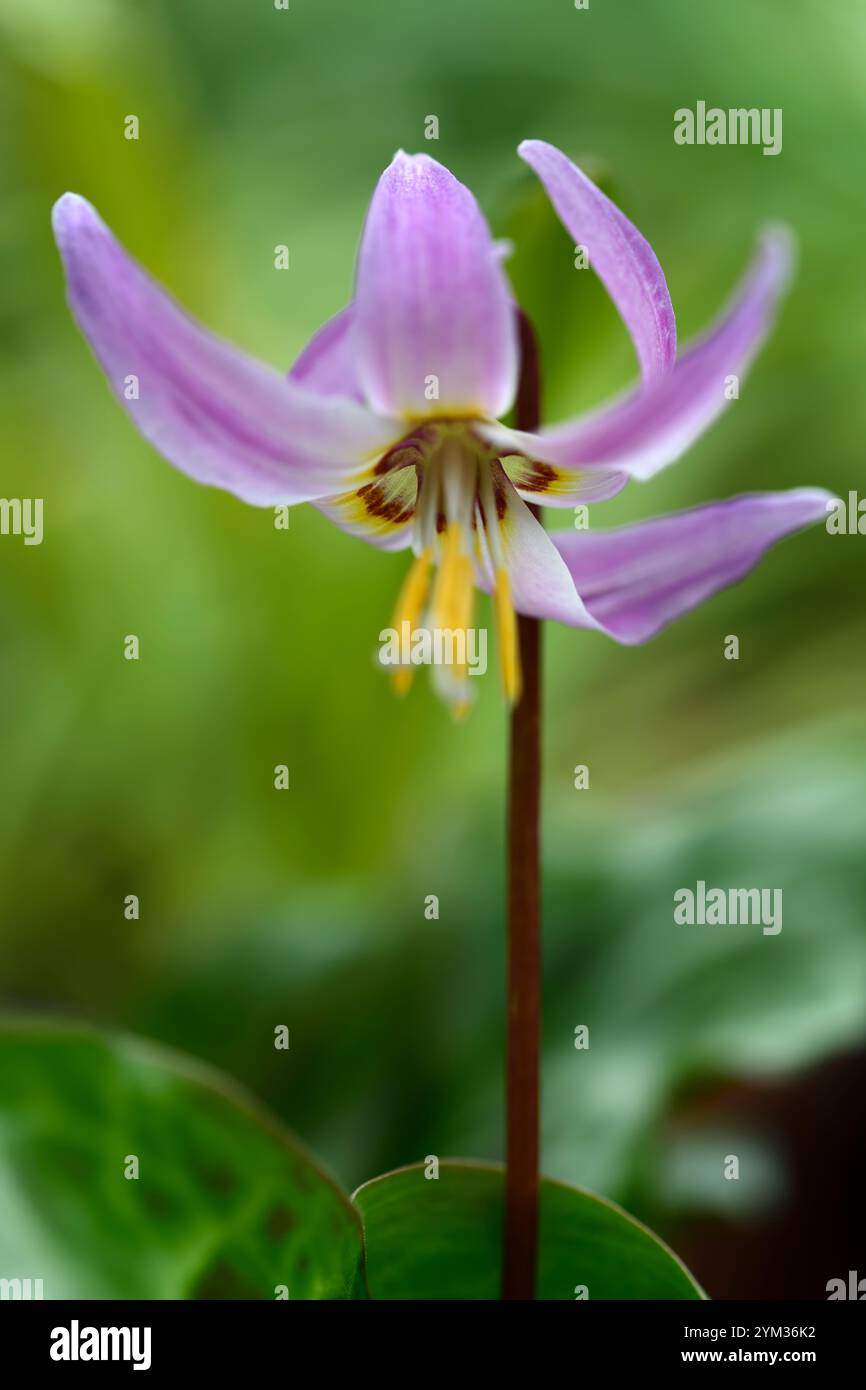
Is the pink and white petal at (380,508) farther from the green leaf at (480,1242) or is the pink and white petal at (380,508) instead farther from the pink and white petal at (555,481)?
the green leaf at (480,1242)

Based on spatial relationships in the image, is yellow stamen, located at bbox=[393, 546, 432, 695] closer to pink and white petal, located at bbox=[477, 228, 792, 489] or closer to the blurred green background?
pink and white petal, located at bbox=[477, 228, 792, 489]

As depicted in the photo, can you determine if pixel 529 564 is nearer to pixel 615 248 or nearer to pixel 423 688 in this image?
pixel 615 248

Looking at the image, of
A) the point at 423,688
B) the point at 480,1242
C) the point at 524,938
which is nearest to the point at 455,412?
the point at 524,938

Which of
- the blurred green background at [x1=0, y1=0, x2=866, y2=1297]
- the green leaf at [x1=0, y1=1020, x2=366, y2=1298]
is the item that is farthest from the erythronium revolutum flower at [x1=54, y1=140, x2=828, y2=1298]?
the blurred green background at [x1=0, y1=0, x2=866, y2=1297]

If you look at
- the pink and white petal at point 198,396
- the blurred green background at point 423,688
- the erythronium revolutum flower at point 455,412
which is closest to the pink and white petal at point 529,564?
the erythronium revolutum flower at point 455,412
